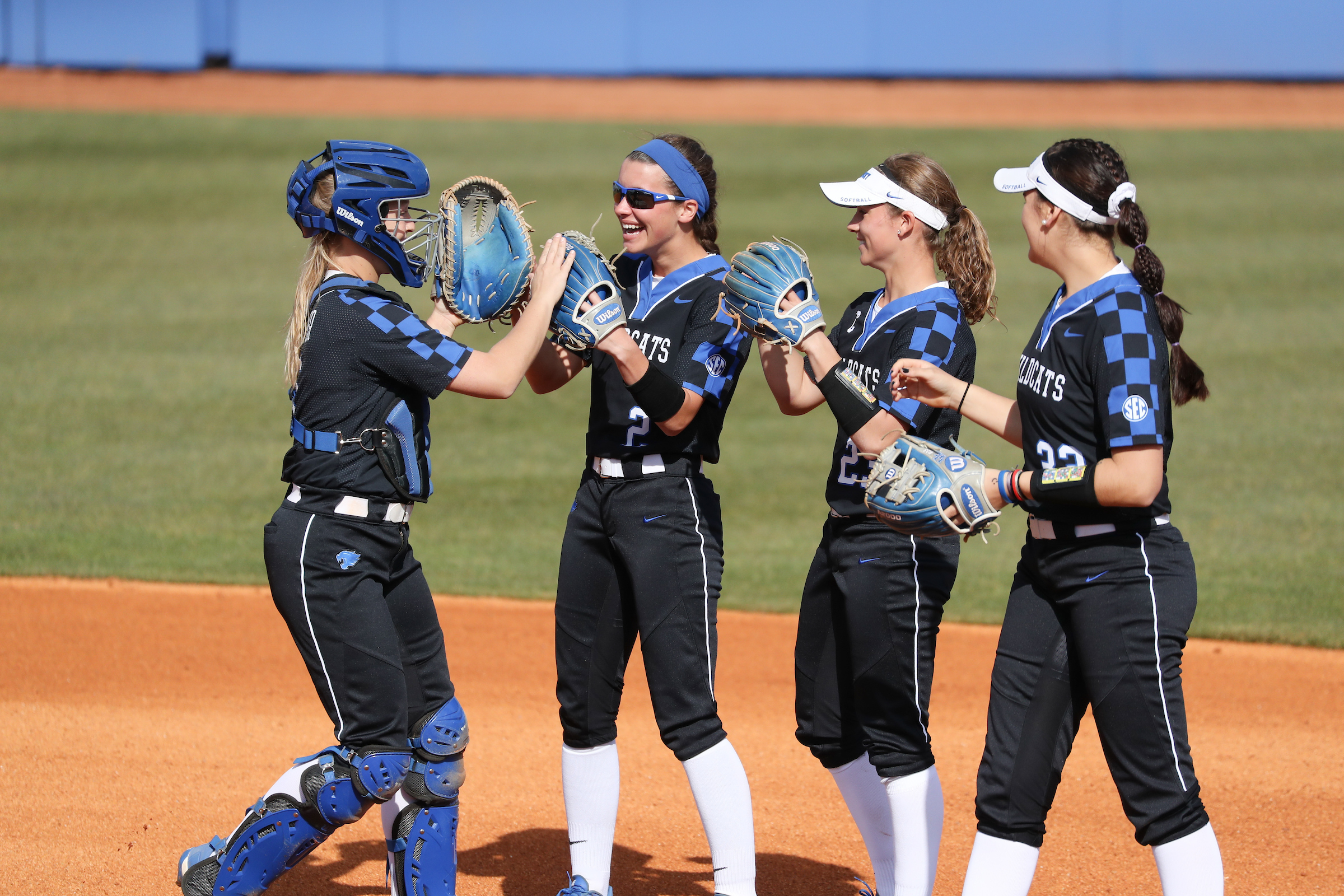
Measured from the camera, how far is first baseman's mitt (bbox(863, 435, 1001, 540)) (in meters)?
3.32

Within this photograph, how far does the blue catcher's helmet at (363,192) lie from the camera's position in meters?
3.56

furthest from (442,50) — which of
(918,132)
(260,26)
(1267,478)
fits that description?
(1267,478)

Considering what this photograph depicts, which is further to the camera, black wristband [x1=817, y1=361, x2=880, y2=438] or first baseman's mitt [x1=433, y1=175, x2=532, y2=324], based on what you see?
first baseman's mitt [x1=433, y1=175, x2=532, y2=324]

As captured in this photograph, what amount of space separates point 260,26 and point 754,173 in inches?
472

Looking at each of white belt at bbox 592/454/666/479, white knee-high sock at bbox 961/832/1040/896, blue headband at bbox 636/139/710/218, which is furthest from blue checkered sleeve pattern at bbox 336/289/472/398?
white knee-high sock at bbox 961/832/1040/896

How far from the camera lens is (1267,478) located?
10.6 metres

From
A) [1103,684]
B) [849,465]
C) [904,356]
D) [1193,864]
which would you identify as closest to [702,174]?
[904,356]

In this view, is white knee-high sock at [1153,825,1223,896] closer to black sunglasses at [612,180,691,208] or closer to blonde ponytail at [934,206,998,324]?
blonde ponytail at [934,206,998,324]

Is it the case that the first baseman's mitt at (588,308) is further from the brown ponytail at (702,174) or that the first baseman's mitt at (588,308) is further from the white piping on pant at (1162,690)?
the white piping on pant at (1162,690)

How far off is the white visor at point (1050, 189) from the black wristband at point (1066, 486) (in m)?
0.64

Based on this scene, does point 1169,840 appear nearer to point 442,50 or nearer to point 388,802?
point 388,802

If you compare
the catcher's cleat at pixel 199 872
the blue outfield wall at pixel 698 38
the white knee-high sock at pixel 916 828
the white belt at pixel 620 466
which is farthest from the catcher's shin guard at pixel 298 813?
the blue outfield wall at pixel 698 38

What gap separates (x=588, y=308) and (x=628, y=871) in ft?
6.92

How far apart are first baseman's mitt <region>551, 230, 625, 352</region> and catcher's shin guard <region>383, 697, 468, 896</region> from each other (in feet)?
3.84
